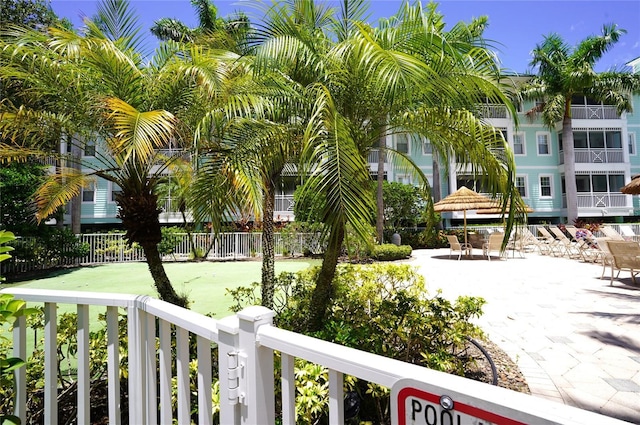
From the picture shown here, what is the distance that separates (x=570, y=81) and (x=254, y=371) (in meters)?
28.0

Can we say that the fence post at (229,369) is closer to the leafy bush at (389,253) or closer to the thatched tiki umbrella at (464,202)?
the leafy bush at (389,253)

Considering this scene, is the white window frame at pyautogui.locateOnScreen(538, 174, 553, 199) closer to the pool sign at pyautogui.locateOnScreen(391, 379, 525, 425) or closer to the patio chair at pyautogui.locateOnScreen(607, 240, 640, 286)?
the patio chair at pyautogui.locateOnScreen(607, 240, 640, 286)

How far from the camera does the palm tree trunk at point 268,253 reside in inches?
230

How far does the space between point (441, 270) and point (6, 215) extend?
1568 centimetres

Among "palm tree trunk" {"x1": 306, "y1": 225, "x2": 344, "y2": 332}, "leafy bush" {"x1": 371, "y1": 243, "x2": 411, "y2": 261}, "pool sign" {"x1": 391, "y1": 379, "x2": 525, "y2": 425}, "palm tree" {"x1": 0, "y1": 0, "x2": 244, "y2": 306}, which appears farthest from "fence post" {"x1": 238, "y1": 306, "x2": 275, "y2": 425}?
"leafy bush" {"x1": 371, "y1": 243, "x2": 411, "y2": 261}

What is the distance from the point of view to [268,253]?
6.55 m

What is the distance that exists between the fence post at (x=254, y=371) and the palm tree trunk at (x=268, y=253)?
4228 mm

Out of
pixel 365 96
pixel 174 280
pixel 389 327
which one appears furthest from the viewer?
pixel 174 280

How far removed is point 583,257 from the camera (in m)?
13.6

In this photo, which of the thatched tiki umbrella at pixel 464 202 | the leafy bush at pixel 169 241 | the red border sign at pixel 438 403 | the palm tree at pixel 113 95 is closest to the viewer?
the red border sign at pixel 438 403

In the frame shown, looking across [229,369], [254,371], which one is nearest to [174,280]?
[229,369]

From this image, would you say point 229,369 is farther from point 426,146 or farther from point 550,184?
point 550,184

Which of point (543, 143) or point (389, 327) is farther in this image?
point (543, 143)

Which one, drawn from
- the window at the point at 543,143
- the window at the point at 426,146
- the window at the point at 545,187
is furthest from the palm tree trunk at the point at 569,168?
the window at the point at 426,146
